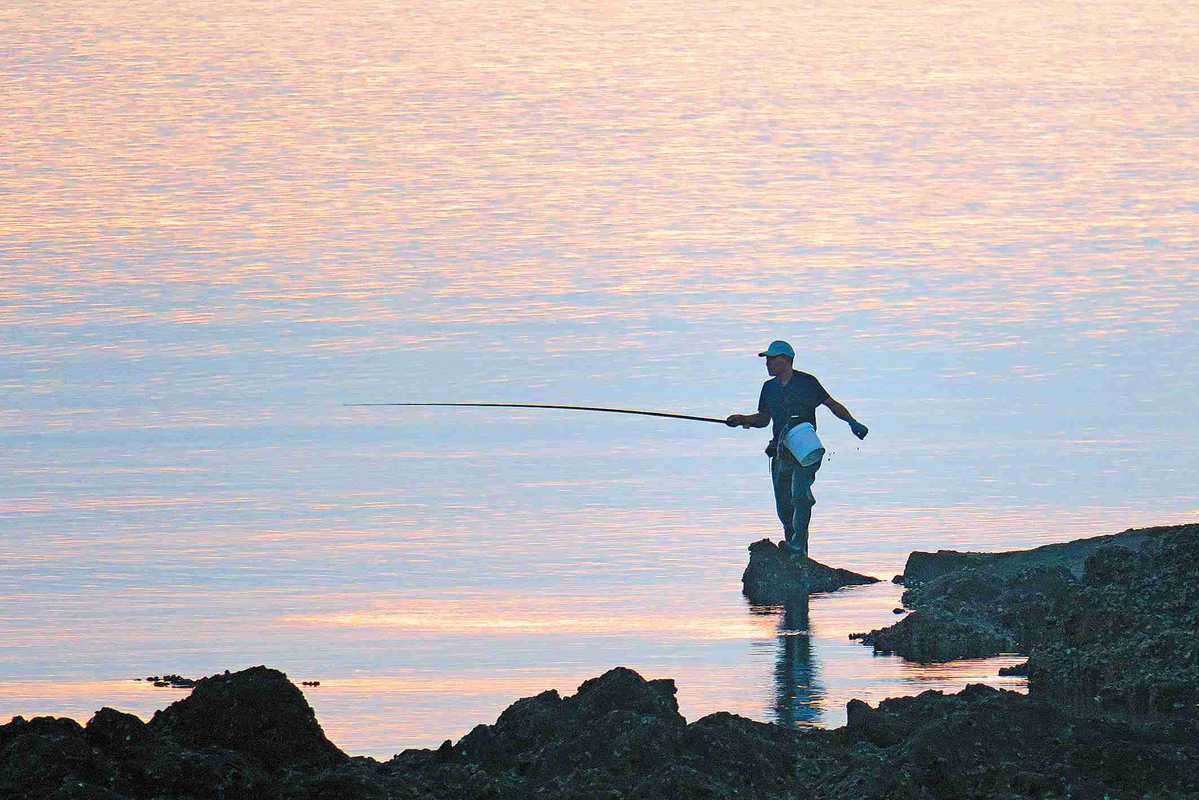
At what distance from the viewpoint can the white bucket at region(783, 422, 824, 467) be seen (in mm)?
19797

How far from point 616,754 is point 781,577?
6455 millimetres

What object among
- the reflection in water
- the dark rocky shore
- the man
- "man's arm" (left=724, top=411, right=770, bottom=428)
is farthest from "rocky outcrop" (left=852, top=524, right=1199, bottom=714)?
"man's arm" (left=724, top=411, right=770, bottom=428)

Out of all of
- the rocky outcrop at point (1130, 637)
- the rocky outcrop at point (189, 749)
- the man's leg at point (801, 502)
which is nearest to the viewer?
the rocky outcrop at point (189, 749)

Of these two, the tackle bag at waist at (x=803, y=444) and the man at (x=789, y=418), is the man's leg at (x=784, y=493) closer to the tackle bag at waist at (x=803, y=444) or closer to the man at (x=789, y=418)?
the man at (x=789, y=418)

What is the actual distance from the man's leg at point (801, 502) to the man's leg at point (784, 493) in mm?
24

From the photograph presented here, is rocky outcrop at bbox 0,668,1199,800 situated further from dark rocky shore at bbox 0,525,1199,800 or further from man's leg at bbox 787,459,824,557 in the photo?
man's leg at bbox 787,459,824,557

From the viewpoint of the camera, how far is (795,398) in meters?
20.2

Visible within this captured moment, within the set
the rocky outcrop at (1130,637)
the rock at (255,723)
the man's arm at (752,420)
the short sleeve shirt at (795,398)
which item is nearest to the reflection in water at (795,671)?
the rocky outcrop at (1130,637)

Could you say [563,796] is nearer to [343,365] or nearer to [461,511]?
[461,511]

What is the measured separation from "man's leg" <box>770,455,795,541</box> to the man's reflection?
1.68m

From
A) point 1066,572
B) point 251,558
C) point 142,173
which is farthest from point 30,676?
point 142,173

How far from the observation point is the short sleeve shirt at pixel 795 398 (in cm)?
2017

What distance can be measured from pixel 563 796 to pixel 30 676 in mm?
4575

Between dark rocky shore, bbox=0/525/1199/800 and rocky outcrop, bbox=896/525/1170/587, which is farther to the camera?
rocky outcrop, bbox=896/525/1170/587
